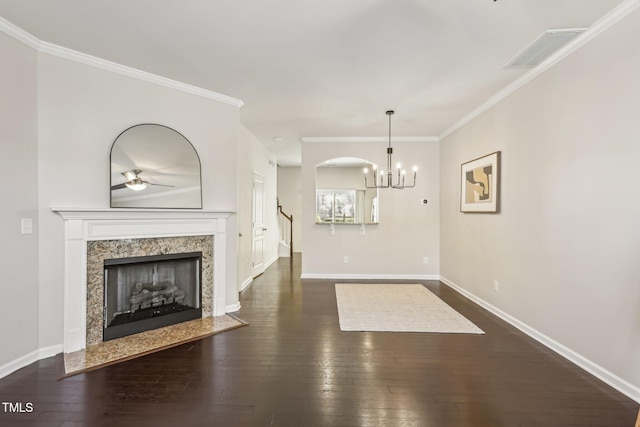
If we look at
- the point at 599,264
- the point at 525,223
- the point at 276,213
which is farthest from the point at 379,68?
the point at 276,213

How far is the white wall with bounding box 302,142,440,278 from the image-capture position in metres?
5.41

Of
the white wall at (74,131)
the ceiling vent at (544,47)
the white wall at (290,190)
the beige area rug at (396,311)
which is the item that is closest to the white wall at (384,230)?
the beige area rug at (396,311)

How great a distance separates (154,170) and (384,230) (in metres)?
3.95

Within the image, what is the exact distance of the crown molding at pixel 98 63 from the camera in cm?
226

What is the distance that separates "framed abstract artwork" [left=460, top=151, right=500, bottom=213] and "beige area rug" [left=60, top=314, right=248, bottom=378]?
3385 millimetres

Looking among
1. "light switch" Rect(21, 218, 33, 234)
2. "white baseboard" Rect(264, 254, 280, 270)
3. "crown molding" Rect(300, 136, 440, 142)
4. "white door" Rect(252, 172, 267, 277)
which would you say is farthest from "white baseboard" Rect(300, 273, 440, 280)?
"light switch" Rect(21, 218, 33, 234)

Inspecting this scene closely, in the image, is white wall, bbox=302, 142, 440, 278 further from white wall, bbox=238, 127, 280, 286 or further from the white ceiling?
the white ceiling

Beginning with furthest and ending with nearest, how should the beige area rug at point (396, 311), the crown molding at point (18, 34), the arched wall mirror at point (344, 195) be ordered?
the arched wall mirror at point (344, 195) < the beige area rug at point (396, 311) < the crown molding at point (18, 34)

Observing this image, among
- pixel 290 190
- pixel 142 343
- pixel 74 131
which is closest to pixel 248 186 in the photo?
pixel 74 131

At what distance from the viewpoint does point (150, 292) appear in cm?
319

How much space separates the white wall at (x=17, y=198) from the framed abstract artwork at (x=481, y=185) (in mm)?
4765

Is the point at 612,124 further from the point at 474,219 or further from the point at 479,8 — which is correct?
the point at 474,219

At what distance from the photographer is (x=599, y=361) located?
2193 mm

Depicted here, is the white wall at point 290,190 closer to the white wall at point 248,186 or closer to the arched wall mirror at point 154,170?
the white wall at point 248,186
